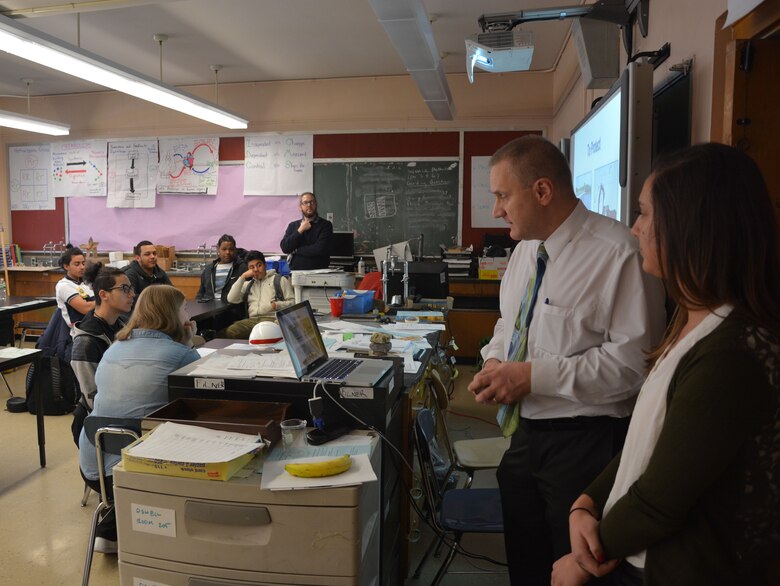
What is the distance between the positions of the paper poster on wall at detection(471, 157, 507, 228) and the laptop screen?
15.3 ft

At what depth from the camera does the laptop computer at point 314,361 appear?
5.74 feet

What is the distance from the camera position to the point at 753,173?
0.90 metres

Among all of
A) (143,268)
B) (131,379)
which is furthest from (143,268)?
(131,379)

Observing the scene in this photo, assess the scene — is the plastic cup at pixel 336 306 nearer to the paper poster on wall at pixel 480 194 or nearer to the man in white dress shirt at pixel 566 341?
the man in white dress shirt at pixel 566 341

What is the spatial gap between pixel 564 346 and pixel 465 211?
17.0ft

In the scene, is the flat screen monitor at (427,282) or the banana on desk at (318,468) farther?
the flat screen monitor at (427,282)

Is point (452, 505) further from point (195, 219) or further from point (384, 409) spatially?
point (195, 219)

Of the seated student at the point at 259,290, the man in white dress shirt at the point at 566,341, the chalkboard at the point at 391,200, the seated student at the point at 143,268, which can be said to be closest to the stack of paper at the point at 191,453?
the man in white dress shirt at the point at 566,341

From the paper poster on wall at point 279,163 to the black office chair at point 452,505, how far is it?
5.12 meters

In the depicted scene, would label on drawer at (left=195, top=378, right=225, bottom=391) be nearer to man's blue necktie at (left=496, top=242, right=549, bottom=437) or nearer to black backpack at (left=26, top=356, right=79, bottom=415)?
man's blue necktie at (left=496, top=242, right=549, bottom=437)

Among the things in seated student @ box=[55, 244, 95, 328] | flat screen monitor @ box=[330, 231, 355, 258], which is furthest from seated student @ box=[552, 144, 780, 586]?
flat screen monitor @ box=[330, 231, 355, 258]

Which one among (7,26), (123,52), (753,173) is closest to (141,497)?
(753,173)

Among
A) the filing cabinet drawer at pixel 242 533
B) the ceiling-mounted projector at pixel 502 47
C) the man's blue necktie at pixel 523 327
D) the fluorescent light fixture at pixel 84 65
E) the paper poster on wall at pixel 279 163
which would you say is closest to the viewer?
the filing cabinet drawer at pixel 242 533

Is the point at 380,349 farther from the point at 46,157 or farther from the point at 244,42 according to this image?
the point at 46,157
